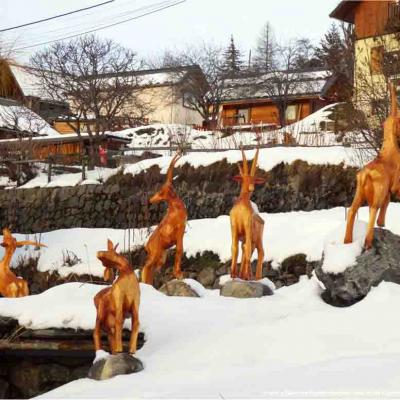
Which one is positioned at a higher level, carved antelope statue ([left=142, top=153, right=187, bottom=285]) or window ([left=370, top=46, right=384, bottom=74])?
window ([left=370, top=46, right=384, bottom=74])

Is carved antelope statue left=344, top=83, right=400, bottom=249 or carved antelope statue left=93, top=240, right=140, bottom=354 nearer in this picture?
carved antelope statue left=93, top=240, right=140, bottom=354

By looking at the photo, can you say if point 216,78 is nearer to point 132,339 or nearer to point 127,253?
point 127,253

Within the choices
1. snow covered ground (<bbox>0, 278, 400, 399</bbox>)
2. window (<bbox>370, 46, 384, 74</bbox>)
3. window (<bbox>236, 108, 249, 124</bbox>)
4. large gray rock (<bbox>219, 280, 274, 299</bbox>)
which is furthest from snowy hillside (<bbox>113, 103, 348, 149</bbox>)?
snow covered ground (<bbox>0, 278, 400, 399</bbox>)

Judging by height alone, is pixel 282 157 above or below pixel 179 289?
above

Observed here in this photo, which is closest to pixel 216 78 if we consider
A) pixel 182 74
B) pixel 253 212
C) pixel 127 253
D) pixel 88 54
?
pixel 182 74

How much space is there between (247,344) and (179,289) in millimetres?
1894

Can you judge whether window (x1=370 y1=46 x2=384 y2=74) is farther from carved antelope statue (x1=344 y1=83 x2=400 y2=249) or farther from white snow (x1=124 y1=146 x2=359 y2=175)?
carved antelope statue (x1=344 y1=83 x2=400 y2=249)

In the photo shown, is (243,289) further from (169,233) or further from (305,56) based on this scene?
(305,56)

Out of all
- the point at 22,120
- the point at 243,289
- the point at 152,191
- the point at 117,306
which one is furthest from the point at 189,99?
the point at 117,306

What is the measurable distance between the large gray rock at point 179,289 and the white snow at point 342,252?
142 centimetres

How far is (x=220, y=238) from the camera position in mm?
11914

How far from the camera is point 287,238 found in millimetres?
11125

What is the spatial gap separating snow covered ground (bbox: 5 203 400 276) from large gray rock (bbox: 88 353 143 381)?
645 cm

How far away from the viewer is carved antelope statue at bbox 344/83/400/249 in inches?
224
